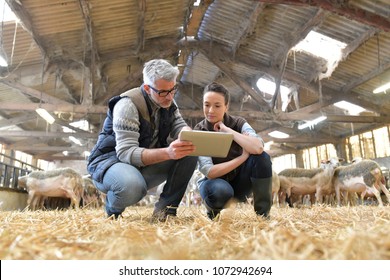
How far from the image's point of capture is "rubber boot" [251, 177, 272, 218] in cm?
230

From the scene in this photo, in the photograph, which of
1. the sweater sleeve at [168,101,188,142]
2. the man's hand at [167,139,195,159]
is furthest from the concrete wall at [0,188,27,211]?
the man's hand at [167,139,195,159]

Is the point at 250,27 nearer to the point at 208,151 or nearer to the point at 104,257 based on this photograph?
the point at 208,151

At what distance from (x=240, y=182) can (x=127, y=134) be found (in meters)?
0.95

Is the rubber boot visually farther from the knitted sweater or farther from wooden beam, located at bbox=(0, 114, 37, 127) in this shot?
wooden beam, located at bbox=(0, 114, 37, 127)

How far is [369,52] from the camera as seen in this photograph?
297 inches

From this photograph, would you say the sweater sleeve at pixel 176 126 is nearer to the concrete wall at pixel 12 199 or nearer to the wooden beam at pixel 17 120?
the concrete wall at pixel 12 199

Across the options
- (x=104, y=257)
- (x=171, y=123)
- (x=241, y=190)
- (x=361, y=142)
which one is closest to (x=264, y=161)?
(x=241, y=190)

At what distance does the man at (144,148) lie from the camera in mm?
2121

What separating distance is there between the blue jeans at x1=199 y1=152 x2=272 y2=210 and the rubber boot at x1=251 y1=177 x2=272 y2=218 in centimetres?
4

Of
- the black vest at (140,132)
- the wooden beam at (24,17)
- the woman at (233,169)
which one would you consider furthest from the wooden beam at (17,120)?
the woman at (233,169)

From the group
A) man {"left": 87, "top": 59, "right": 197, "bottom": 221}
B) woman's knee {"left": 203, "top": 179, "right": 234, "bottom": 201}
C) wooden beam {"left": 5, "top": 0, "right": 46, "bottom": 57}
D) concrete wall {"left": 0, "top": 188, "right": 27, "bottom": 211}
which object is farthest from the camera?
concrete wall {"left": 0, "top": 188, "right": 27, "bottom": 211}

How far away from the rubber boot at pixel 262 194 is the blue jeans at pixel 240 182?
4 cm

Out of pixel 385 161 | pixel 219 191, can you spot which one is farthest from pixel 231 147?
pixel 385 161
